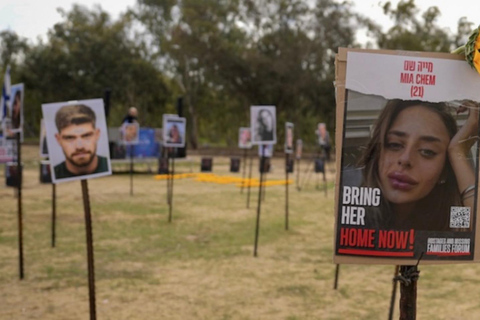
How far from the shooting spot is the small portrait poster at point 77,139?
4.55m

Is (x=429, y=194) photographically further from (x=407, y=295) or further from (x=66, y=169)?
(x=66, y=169)

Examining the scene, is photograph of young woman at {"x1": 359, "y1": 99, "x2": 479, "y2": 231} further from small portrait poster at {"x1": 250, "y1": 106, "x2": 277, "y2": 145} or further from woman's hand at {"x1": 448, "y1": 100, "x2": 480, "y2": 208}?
small portrait poster at {"x1": 250, "y1": 106, "x2": 277, "y2": 145}

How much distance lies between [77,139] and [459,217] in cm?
322

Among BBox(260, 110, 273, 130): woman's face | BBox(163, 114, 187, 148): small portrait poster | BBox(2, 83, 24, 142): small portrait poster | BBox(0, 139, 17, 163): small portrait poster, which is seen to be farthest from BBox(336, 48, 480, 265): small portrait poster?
BBox(0, 139, 17, 163): small portrait poster

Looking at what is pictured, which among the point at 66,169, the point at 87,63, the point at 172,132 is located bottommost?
the point at 66,169

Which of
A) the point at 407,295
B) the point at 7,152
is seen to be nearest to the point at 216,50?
the point at 7,152

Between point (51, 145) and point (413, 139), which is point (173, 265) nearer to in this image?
point (51, 145)

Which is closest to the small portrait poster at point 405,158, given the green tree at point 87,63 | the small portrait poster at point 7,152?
the small portrait poster at point 7,152

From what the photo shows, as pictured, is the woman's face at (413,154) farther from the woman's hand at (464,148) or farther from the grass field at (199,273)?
the grass field at (199,273)

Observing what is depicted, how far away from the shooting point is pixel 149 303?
202 inches

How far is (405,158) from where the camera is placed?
88.3 inches

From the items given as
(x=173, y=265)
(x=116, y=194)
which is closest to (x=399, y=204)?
(x=173, y=265)

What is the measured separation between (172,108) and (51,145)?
41.1 metres

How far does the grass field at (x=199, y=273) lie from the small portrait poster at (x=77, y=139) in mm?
1238
